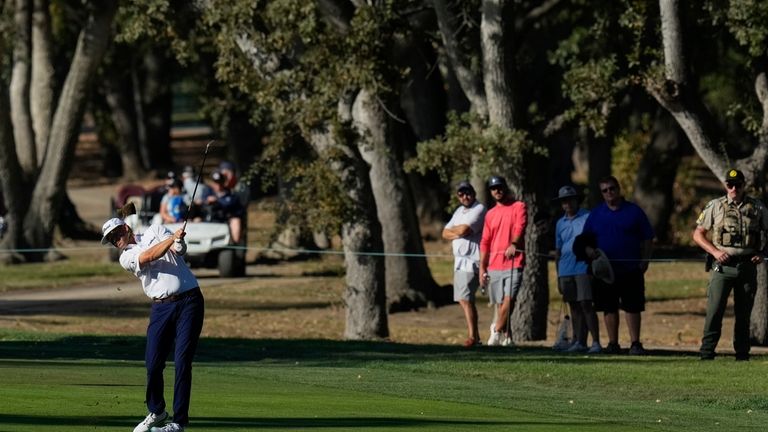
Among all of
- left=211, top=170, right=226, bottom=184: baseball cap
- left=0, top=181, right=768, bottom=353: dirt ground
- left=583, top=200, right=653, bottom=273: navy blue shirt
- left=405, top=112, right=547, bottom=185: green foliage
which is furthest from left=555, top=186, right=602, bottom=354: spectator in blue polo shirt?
left=211, top=170, right=226, bottom=184: baseball cap

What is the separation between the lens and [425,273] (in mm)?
28734

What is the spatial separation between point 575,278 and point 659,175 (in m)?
22.3

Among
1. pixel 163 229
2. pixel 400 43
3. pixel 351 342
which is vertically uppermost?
pixel 400 43

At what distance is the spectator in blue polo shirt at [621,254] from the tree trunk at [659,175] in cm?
2167

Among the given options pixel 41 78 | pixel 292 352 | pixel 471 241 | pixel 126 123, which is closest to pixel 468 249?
pixel 471 241

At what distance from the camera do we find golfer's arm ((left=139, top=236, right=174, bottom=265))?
11609 millimetres

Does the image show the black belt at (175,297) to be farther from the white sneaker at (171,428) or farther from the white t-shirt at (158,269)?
the white sneaker at (171,428)

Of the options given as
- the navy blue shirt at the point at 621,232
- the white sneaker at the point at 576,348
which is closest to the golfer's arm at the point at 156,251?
the navy blue shirt at the point at 621,232

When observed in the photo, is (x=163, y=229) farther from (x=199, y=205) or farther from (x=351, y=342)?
(x=199, y=205)

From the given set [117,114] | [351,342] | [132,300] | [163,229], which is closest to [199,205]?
[132,300]

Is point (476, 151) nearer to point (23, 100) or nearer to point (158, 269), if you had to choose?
point (158, 269)

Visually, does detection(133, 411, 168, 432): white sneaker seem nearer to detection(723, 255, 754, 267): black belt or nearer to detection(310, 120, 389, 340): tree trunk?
detection(723, 255, 754, 267): black belt

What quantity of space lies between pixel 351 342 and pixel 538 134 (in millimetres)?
4561

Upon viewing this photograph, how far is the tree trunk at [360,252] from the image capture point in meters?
23.7
